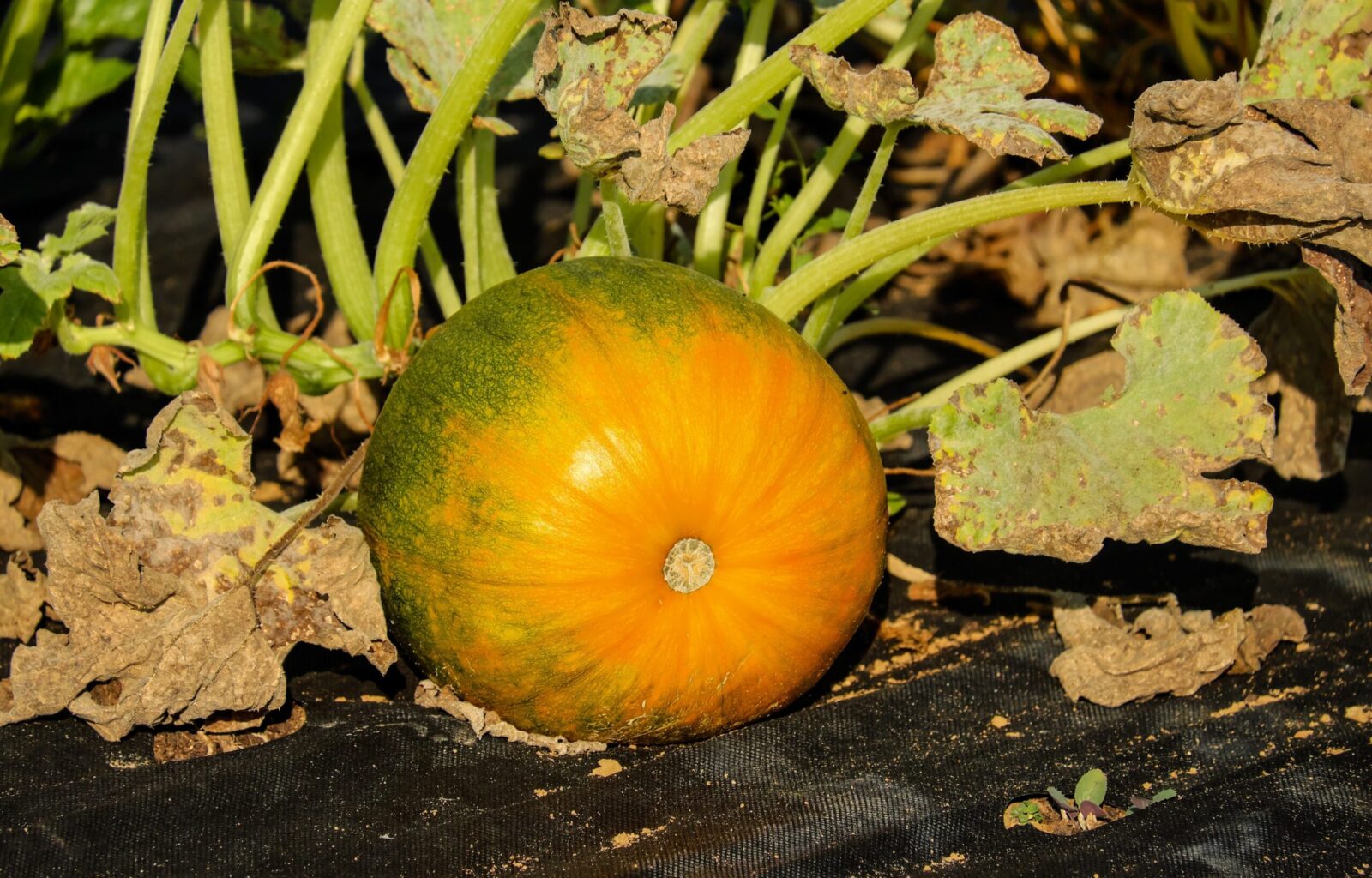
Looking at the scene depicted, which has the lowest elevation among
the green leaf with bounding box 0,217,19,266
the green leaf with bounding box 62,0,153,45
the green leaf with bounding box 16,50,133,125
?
the green leaf with bounding box 0,217,19,266

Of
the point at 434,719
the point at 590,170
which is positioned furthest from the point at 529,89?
the point at 434,719

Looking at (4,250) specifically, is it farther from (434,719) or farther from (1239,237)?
(1239,237)

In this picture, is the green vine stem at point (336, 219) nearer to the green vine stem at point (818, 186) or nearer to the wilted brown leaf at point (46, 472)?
the wilted brown leaf at point (46, 472)

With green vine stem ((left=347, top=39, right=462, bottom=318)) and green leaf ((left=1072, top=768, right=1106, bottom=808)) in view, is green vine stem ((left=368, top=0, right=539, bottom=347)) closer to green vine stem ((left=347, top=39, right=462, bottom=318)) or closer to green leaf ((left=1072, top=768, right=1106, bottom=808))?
green vine stem ((left=347, top=39, right=462, bottom=318))

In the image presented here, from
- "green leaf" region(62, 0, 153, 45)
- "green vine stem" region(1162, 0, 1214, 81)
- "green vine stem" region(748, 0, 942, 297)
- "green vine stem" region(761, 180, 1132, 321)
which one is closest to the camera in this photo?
"green vine stem" region(761, 180, 1132, 321)

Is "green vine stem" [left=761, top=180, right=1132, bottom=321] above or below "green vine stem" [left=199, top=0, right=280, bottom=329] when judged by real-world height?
below

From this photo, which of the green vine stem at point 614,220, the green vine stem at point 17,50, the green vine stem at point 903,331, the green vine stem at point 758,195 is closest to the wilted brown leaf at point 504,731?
the green vine stem at point 614,220

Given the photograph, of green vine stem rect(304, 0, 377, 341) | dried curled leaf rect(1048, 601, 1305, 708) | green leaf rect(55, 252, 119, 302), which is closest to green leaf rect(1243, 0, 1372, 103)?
dried curled leaf rect(1048, 601, 1305, 708)
